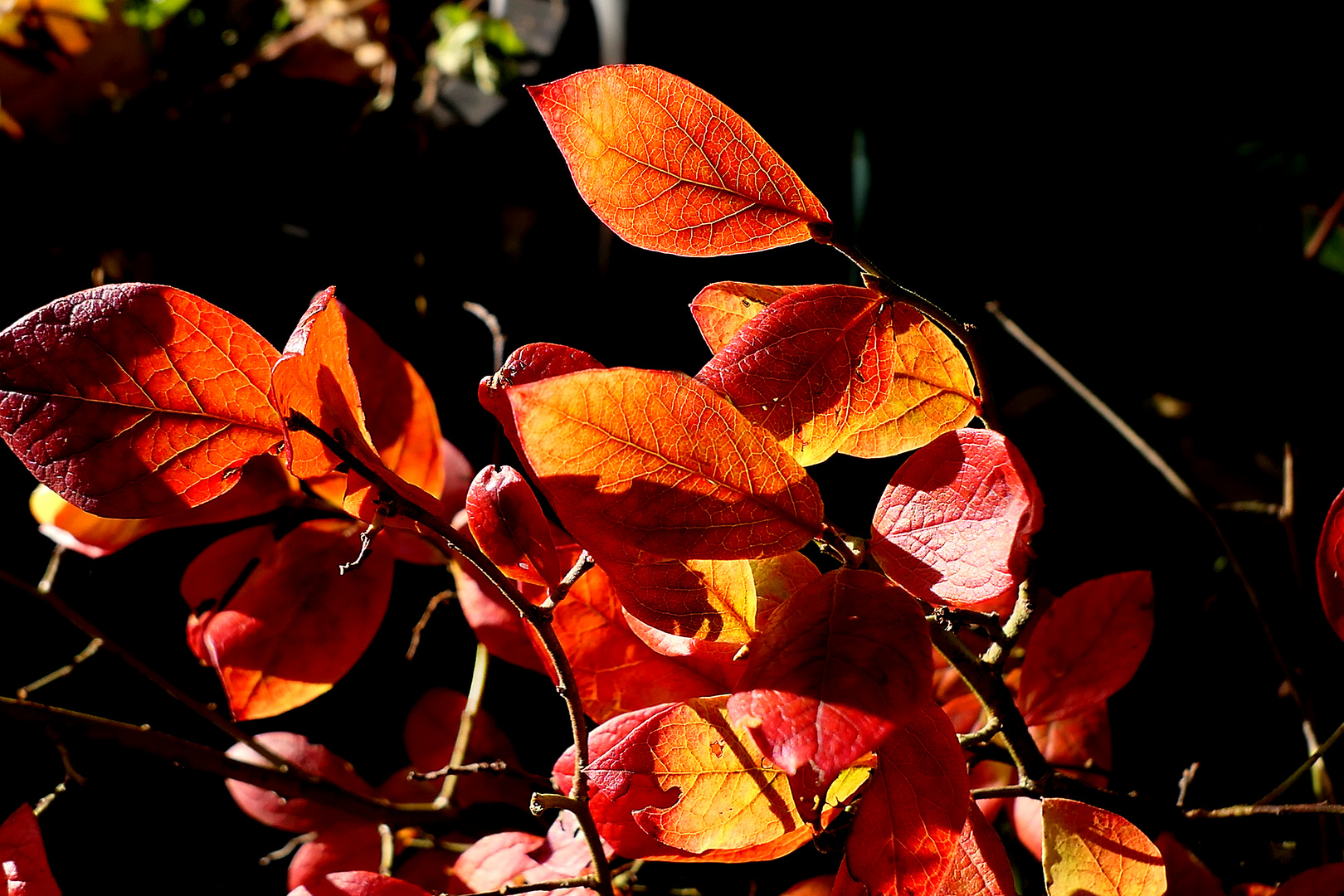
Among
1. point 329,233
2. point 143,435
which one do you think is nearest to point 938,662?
point 143,435

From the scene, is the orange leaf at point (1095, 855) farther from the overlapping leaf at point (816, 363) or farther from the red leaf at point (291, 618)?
the red leaf at point (291, 618)

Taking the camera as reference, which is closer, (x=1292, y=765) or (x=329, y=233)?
(x=1292, y=765)

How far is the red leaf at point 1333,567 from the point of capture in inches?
12.1

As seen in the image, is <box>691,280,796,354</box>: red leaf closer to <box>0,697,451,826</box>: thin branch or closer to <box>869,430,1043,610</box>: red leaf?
<box>869,430,1043,610</box>: red leaf

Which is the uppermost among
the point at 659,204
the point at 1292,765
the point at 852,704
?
the point at 659,204

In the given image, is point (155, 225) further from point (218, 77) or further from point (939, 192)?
point (939, 192)

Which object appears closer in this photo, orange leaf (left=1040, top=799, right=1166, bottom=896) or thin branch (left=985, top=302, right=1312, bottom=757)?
orange leaf (left=1040, top=799, right=1166, bottom=896)

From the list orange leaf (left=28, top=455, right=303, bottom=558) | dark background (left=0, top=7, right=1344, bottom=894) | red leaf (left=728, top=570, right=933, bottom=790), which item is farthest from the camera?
dark background (left=0, top=7, right=1344, bottom=894)

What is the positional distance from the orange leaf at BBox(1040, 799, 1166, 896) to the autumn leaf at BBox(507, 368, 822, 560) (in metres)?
0.16

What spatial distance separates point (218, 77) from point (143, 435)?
2.06 ft

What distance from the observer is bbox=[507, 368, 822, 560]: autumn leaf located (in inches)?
8.7

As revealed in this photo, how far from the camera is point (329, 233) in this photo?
2.23 ft

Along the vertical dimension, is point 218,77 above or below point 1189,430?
above

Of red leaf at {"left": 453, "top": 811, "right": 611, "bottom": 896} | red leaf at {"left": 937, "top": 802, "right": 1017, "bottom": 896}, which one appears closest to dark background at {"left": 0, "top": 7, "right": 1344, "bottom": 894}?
red leaf at {"left": 453, "top": 811, "right": 611, "bottom": 896}
